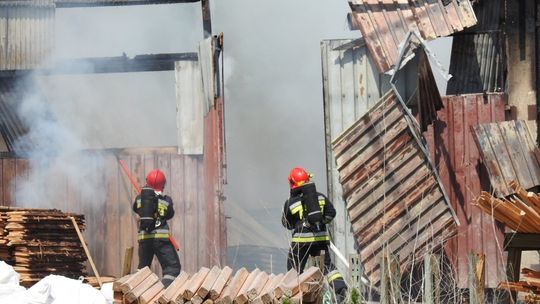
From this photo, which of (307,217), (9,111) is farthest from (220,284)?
(9,111)

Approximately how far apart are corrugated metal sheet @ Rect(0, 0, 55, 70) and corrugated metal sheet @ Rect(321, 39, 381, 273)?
4191mm

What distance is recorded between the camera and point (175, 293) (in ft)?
28.2

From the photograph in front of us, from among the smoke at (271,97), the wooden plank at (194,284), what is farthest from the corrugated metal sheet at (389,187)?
the smoke at (271,97)

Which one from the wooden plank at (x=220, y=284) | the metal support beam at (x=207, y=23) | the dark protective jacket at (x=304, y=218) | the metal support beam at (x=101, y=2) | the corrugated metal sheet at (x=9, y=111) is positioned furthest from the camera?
the corrugated metal sheet at (x=9, y=111)

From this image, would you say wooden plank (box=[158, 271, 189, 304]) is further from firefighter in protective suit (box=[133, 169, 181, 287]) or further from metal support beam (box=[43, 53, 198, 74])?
metal support beam (box=[43, 53, 198, 74])

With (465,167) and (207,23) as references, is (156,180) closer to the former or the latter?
(207,23)

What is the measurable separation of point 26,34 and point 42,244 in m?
3.76

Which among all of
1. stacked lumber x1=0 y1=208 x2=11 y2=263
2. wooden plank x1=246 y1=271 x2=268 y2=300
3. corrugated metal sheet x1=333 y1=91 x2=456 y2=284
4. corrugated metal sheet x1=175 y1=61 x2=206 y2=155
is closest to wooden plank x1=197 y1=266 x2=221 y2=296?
wooden plank x1=246 y1=271 x2=268 y2=300

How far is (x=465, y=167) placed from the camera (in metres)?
12.0

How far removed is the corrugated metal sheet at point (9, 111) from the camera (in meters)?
13.9

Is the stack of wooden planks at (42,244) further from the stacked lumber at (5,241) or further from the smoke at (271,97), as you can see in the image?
the smoke at (271,97)

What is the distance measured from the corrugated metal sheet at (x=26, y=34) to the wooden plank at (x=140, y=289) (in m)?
5.73

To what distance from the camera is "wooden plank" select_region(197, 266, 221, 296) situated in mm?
8266

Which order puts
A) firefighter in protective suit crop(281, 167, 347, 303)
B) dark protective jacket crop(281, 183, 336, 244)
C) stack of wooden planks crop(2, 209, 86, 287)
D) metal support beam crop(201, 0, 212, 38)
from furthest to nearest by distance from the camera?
metal support beam crop(201, 0, 212, 38), stack of wooden planks crop(2, 209, 86, 287), dark protective jacket crop(281, 183, 336, 244), firefighter in protective suit crop(281, 167, 347, 303)
